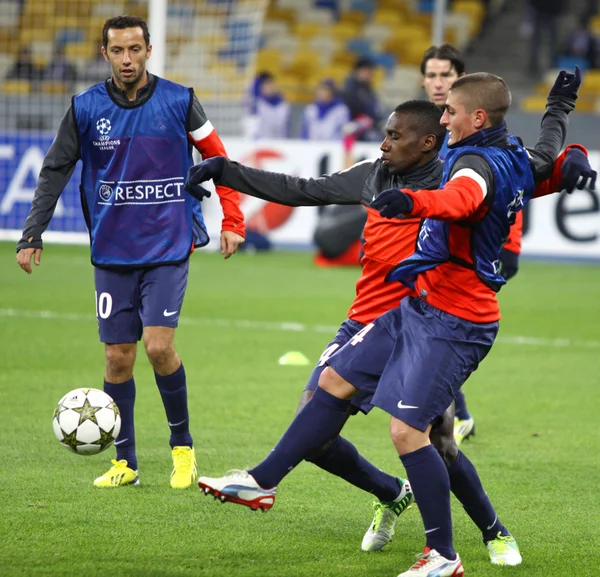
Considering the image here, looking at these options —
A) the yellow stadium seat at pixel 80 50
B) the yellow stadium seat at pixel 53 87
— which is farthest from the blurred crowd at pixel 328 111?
the yellow stadium seat at pixel 53 87

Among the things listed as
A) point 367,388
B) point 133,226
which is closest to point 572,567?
point 367,388

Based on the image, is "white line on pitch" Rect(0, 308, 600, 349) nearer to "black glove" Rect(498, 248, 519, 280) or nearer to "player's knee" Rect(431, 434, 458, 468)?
"black glove" Rect(498, 248, 519, 280)

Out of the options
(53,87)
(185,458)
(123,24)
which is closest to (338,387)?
(185,458)

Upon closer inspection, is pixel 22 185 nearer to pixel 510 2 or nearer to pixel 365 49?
pixel 365 49

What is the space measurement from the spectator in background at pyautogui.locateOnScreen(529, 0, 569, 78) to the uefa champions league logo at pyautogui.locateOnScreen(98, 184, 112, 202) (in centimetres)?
1771

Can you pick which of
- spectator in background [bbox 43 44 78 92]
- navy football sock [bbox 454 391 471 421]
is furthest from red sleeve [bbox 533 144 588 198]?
spectator in background [bbox 43 44 78 92]

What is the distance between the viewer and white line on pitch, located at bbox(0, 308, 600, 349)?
33.4 feet

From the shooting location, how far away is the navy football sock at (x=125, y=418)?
220 inches

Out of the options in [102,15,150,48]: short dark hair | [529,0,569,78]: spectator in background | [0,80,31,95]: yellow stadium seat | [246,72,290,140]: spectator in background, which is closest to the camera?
[102,15,150,48]: short dark hair

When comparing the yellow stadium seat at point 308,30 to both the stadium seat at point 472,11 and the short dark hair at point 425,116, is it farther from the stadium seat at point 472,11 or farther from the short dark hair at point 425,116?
the short dark hair at point 425,116

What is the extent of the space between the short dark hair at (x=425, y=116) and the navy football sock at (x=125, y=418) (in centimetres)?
207

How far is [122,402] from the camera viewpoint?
5.63m

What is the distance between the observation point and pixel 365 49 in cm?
2448

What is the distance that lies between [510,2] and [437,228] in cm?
2287
